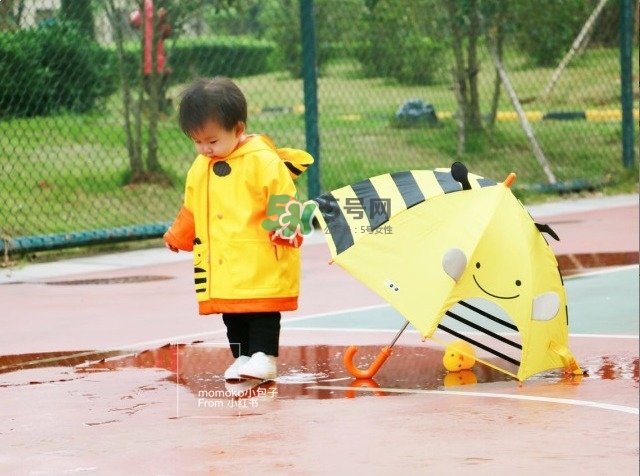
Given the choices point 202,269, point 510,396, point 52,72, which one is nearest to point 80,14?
point 52,72

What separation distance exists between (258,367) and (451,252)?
1.03 meters

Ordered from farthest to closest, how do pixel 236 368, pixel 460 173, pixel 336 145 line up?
pixel 336 145 < pixel 236 368 < pixel 460 173

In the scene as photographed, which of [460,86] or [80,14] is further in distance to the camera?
[460,86]

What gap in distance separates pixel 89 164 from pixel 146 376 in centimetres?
600

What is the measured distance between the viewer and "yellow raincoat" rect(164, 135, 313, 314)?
6984mm

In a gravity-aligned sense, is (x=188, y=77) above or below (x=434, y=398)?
above

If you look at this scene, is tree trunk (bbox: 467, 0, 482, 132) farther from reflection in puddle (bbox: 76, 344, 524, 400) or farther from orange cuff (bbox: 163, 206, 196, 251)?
orange cuff (bbox: 163, 206, 196, 251)

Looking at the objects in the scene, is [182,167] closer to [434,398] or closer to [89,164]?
[89,164]

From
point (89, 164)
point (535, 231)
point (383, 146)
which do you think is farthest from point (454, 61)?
point (535, 231)

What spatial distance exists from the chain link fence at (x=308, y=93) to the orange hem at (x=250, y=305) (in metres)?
5.03

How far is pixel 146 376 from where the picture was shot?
24.4ft

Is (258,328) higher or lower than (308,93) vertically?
lower

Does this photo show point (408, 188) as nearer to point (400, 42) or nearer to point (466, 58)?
point (400, 42)

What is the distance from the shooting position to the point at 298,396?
6.84 meters
